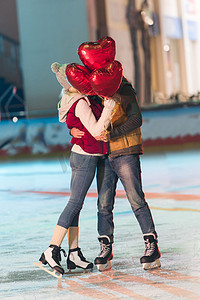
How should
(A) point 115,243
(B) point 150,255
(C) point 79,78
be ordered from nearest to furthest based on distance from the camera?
(C) point 79,78, (B) point 150,255, (A) point 115,243

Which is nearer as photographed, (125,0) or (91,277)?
(91,277)

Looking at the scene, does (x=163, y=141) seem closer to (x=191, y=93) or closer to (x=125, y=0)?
(x=191, y=93)

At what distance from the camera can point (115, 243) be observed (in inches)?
187

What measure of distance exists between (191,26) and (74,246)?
595 inches

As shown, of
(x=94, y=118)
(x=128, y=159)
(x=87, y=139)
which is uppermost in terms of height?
(x=94, y=118)

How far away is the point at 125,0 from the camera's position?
712 inches

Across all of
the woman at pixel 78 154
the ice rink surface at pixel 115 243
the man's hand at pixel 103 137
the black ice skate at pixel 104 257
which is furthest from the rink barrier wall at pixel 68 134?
the man's hand at pixel 103 137

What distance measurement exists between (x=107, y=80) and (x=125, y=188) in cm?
73

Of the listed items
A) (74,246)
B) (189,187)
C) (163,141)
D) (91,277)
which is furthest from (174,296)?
(163,141)

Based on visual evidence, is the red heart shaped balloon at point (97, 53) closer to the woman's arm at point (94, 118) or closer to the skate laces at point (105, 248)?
the woman's arm at point (94, 118)

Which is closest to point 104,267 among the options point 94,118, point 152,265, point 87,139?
point 152,265

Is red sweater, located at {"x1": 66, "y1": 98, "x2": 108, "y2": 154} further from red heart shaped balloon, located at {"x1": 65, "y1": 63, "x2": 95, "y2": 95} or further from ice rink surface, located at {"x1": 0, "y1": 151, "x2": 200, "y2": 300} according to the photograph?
ice rink surface, located at {"x1": 0, "y1": 151, "x2": 200, "y2": 300}

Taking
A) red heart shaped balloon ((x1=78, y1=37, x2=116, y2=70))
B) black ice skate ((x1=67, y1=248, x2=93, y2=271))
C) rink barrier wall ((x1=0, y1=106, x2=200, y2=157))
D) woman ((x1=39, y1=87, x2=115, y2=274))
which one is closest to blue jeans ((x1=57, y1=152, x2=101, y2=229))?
woman ((x1=39, y1=87, x2=115, y2=274))

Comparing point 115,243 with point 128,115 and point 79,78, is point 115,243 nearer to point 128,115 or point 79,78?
point 128,115
